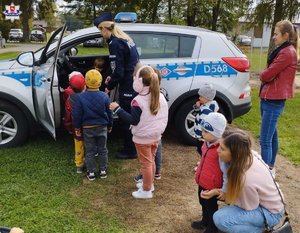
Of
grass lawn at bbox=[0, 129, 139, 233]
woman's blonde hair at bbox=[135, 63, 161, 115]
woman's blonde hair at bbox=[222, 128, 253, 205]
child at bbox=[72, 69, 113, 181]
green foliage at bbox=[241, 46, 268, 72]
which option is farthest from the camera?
green foliage at bbox=[241, 46, 268, 72]

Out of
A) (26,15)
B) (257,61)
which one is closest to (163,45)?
(257,61)

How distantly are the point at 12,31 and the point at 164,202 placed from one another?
43.2 metres

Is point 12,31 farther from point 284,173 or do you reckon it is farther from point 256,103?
point 284,173

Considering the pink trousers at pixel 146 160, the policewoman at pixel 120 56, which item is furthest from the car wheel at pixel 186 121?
the pink trousers at pixel 146 160

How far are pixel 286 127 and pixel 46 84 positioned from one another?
4507 millimetres

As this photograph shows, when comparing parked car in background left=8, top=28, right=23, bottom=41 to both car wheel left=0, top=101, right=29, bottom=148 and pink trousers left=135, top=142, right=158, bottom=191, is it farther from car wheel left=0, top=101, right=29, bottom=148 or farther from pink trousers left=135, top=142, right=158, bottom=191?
pink trousers left=135, top=142, right=158, bottom=191

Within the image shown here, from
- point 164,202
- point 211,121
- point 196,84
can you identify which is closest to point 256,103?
point 196,84

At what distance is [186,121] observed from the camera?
5297mm

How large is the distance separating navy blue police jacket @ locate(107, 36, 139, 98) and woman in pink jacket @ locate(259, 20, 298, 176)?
1527 millimetres

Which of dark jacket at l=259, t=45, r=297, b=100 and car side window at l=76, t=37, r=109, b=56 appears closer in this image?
dark jacket at l=259, t=45, r=297, b=100

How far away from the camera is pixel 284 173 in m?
4.68

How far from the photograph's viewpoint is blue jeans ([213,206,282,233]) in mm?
2643

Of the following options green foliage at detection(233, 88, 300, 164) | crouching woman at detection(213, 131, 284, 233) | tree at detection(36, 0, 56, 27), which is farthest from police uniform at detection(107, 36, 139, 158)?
tree at detection(36, 0, 56, 27)

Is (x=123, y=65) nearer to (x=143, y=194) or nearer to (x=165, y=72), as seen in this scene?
(x=165, y=72)
